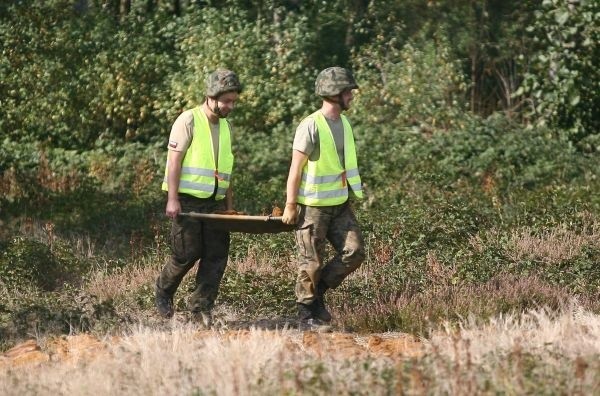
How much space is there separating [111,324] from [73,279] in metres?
2.89

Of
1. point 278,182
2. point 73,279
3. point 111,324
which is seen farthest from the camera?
point 278,182

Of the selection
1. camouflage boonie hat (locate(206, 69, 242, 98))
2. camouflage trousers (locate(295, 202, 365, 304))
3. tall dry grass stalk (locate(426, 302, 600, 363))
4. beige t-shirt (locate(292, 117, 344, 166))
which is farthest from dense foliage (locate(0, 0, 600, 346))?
camouflage boonie hat (locate(206, 69, 242, 98))

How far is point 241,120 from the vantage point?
66.0 feet

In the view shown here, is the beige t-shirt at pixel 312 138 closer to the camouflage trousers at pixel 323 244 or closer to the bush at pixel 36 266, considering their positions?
the camouflage trousers at pixel 323 244

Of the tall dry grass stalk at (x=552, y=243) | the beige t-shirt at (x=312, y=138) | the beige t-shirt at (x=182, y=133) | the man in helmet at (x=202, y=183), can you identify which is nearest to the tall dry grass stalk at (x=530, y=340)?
the beige t-shirt at (x=312, y=138)

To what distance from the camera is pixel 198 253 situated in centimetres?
1071

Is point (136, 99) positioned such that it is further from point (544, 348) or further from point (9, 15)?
point (544, 348)

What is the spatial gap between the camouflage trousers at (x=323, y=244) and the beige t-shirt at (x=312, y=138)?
38cm

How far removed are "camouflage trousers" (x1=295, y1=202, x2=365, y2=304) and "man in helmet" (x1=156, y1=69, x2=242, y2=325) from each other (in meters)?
0.57

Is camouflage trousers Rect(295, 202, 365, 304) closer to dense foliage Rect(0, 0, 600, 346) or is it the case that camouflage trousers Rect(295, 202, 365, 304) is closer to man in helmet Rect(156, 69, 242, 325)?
dense foliage Rect(0, 0, 600, 346)

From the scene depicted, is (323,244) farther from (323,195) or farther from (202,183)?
(202,183)

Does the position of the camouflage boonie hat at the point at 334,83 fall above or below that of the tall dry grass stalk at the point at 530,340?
above

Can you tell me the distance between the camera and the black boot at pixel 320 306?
1070cm

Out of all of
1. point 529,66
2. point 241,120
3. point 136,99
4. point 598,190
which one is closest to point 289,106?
point 241,120
